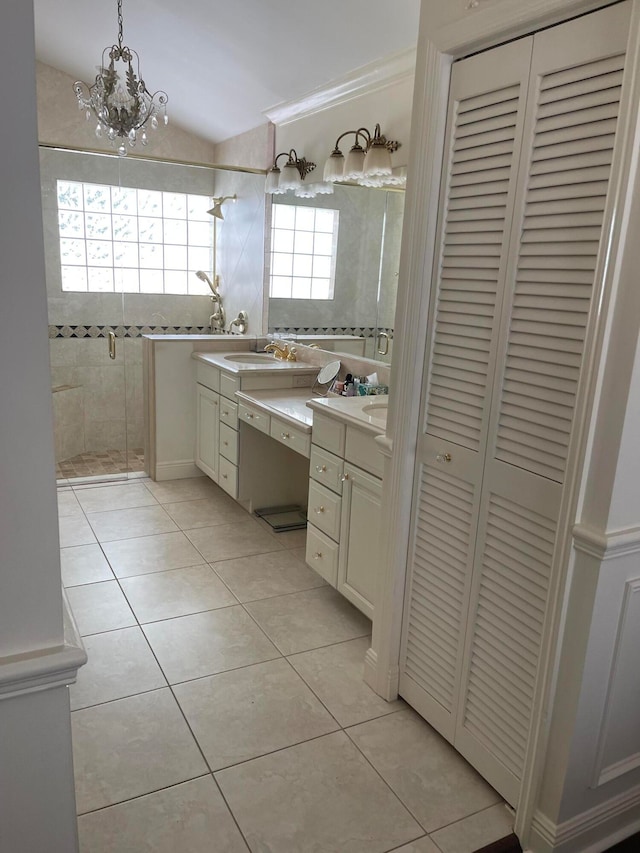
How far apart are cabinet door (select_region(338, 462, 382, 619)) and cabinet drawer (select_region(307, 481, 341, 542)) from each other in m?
0.05

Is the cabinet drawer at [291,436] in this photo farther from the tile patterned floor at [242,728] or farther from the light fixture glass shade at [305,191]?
the light fixture glass shade at [305,191]

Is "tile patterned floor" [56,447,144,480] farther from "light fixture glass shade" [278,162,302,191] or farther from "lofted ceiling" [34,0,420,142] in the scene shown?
"lofted ceiling" [34,0,420,142]

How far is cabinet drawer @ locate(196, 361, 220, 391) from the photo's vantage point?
4016 mm

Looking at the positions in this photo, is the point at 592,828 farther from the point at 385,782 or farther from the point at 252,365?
the point at 252,365

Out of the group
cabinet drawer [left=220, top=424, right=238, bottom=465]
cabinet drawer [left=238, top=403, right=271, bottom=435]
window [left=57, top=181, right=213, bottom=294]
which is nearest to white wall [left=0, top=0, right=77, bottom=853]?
cabinet drawer [left=238, top=403, right=271, bottom=435]

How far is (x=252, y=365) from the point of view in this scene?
3.92m

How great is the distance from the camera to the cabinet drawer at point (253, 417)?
335 centimetres

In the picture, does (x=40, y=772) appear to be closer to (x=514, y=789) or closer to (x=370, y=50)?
(x=514, y=789)

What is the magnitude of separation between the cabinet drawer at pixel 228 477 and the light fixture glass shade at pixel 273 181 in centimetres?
186

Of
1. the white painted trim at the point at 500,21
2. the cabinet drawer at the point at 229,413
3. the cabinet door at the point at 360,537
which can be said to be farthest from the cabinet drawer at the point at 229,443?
the white painted trim at the point at 500,21

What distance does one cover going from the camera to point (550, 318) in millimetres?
1559

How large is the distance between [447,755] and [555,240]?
5.15ft

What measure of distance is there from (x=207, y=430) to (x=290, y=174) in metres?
1.74

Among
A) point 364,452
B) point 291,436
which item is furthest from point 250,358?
point 364,452
